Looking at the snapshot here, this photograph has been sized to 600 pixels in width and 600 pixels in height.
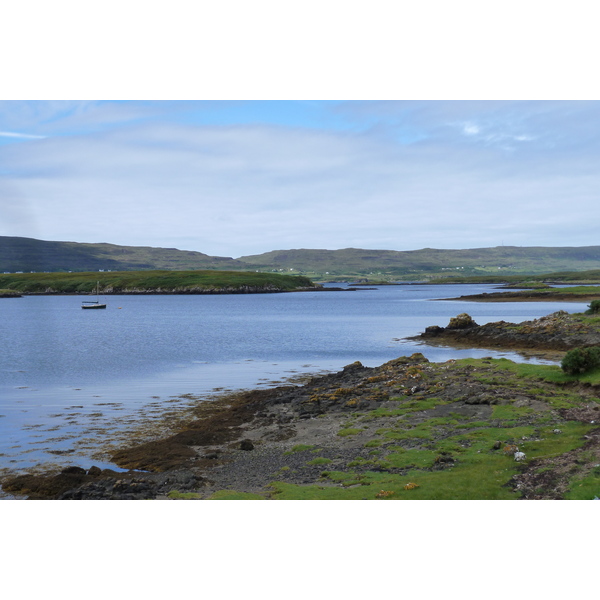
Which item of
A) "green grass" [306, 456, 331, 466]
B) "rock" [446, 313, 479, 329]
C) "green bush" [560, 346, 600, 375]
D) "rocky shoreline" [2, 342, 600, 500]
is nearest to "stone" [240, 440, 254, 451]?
"rocky shoreline" [2, 342, 600, 500]

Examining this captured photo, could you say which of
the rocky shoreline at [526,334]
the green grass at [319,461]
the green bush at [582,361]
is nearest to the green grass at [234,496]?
the green grass at [319,461]

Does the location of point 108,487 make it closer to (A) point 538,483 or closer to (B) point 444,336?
(A) point 538,483

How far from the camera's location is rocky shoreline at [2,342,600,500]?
14.0 metres

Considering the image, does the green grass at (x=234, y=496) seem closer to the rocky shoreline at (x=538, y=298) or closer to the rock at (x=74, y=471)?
the rock at (x=74, y=471)

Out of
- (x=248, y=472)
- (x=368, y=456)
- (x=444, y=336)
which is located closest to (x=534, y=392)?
(x=368, y=456)

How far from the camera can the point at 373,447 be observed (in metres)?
18.6

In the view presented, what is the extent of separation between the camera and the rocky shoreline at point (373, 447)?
551 inches

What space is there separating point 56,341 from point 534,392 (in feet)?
184

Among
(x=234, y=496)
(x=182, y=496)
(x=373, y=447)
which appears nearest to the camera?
(x=234, y=496)

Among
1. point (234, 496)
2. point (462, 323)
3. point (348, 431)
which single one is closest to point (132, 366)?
point (348, 431)

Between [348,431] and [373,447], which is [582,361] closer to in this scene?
[348,431]

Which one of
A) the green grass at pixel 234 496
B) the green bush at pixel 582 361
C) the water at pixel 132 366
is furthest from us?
the green bush at pixel 582 361

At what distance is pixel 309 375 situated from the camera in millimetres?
37812

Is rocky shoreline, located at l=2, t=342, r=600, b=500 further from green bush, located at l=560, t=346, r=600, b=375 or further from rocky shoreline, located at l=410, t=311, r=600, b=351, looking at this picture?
rocky shoreline, located at l=410, t=311, r=600, b=351
